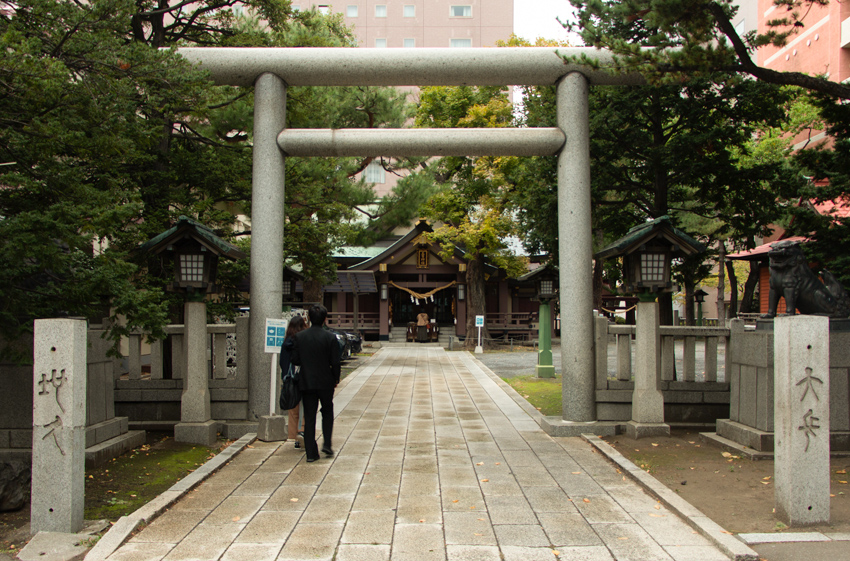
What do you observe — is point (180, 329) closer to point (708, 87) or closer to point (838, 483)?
point (838, 483)

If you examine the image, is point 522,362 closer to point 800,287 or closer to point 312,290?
point 312,290

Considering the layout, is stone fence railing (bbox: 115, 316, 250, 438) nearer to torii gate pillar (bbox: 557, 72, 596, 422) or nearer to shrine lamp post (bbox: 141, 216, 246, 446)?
shrine lamp post (bbox: 141, 216, 246, 446)

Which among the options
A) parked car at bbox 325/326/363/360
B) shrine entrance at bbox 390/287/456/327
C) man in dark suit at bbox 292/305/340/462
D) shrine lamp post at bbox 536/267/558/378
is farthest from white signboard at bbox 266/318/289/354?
shrine entrance at bbox 390/287/456/327

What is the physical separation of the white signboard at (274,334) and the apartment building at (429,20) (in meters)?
42.2

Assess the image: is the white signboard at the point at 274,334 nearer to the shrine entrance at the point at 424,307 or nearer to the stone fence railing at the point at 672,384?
the stone fence railing at the point at 672,384

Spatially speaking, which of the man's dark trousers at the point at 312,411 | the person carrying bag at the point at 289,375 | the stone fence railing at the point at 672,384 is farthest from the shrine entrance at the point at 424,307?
the man's dark trousers at the point at 312,411

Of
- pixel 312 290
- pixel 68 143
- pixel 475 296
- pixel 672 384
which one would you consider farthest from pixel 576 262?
pixel 475 296

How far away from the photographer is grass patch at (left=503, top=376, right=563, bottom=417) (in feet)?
33.3

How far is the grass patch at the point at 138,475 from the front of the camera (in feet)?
16.9

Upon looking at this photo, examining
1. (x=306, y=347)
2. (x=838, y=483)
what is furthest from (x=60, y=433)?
(x=838, y=483)

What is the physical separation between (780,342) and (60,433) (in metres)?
5.67

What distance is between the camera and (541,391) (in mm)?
12453

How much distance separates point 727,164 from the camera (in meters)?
9.28

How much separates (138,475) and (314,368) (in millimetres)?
2055
